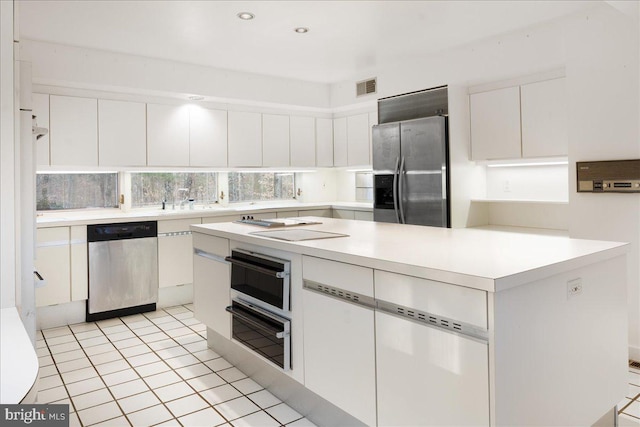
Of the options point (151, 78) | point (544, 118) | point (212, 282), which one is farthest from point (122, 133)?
point (544, 118)

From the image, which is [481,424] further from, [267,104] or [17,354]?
[267,104]

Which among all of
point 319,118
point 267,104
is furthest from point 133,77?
point 319,118

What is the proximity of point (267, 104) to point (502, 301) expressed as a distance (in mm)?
4677

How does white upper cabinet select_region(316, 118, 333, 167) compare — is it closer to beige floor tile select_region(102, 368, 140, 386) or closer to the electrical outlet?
beige floor tile select_region(102, 368, 140, 386)

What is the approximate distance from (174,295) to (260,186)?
201 centimetres

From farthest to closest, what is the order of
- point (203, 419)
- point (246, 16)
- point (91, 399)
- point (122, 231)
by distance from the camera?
1. point (122, 231)
2. point (246, 16)
3. point (91, 399)
4. point (203, 419)

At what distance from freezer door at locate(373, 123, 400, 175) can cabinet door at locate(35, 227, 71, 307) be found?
317cm

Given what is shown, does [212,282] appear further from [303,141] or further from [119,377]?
[303,141]

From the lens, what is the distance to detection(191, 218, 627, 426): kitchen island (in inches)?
59.8

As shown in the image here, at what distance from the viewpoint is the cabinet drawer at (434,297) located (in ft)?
4.96

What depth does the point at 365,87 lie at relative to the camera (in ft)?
18.0

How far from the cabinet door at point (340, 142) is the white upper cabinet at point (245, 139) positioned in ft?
3.84

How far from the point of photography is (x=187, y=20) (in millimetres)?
3598

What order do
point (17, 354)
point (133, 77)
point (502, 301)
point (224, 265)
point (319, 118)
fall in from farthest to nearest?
point (319, 118) < point (133, 77) < point (224, 265) < point (502, 301) < point (17, 354)
